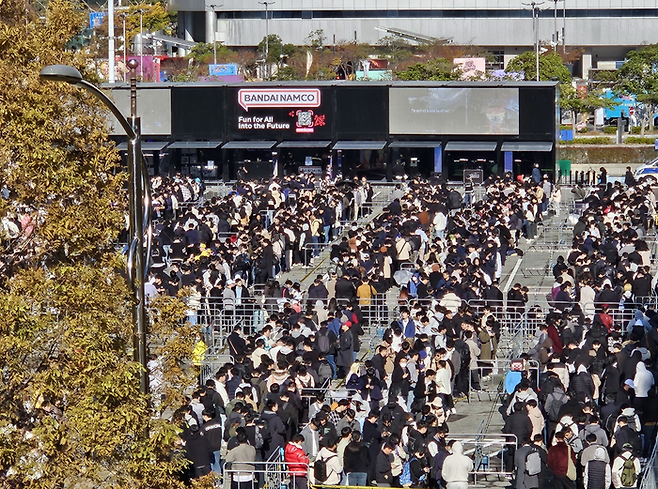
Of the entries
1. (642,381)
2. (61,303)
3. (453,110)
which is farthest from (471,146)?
(61,303)

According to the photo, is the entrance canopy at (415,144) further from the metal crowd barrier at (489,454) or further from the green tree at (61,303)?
the green tree at (61,303)

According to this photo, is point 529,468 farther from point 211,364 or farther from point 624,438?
point 211,364

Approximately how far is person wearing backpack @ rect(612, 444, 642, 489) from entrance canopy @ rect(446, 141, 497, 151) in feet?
110

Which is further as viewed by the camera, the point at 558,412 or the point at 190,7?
the point at 190,7

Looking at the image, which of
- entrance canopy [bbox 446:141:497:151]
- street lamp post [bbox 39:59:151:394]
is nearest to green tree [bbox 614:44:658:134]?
entrance canopy [bbox 446:141:497:151]

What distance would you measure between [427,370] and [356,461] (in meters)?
3.12

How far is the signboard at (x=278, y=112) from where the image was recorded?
50781 mm

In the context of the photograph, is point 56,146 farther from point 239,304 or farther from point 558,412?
point 239,304

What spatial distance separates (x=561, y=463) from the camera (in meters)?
15.9

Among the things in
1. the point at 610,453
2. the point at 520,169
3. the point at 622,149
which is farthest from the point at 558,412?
the point at 622,149

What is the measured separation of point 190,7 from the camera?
326 feet

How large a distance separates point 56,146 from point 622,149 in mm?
57774

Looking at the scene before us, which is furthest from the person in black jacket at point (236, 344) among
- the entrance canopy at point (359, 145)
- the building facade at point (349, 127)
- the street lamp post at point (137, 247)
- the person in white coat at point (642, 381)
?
the entrance canopy at point (359, 145)

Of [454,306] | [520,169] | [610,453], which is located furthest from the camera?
[520,169]
